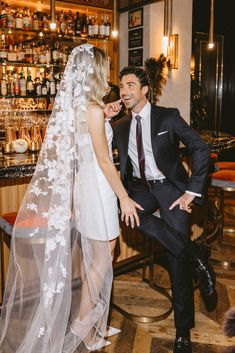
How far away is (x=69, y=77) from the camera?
2.36 m

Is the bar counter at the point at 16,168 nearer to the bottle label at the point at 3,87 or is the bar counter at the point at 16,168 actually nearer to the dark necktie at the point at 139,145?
the dark necktie at the point at 139,145

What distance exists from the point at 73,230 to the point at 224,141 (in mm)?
2488

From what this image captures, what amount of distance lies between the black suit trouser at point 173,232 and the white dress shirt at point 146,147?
67 mm

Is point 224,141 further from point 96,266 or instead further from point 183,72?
point 183,72

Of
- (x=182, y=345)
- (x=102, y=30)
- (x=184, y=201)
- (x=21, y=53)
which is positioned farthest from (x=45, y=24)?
(x=182, y=345)

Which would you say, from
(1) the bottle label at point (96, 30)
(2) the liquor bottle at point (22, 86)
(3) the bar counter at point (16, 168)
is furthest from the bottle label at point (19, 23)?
(3) the bar counter at point (16, 168)

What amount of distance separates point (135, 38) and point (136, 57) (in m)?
0.29

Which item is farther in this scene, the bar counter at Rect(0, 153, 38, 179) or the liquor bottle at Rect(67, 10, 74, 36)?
the liquor bottle at Rect(67, 10, 74, 36)

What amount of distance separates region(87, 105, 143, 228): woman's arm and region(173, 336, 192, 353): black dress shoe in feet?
2.71

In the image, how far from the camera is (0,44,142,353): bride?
7.62 ft

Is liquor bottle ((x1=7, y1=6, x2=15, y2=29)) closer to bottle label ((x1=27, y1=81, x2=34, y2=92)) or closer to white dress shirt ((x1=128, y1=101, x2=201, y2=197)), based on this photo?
bottle label ((x1=27, y1=81, x2=34, y2=92))

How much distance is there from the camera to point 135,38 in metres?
6.70

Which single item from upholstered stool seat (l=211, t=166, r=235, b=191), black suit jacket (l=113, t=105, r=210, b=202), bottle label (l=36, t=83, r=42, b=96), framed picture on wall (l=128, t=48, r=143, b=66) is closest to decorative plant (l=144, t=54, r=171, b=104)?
framed picture on wall (l=128, t=48, r=143, b=66)

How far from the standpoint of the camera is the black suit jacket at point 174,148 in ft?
9.03
